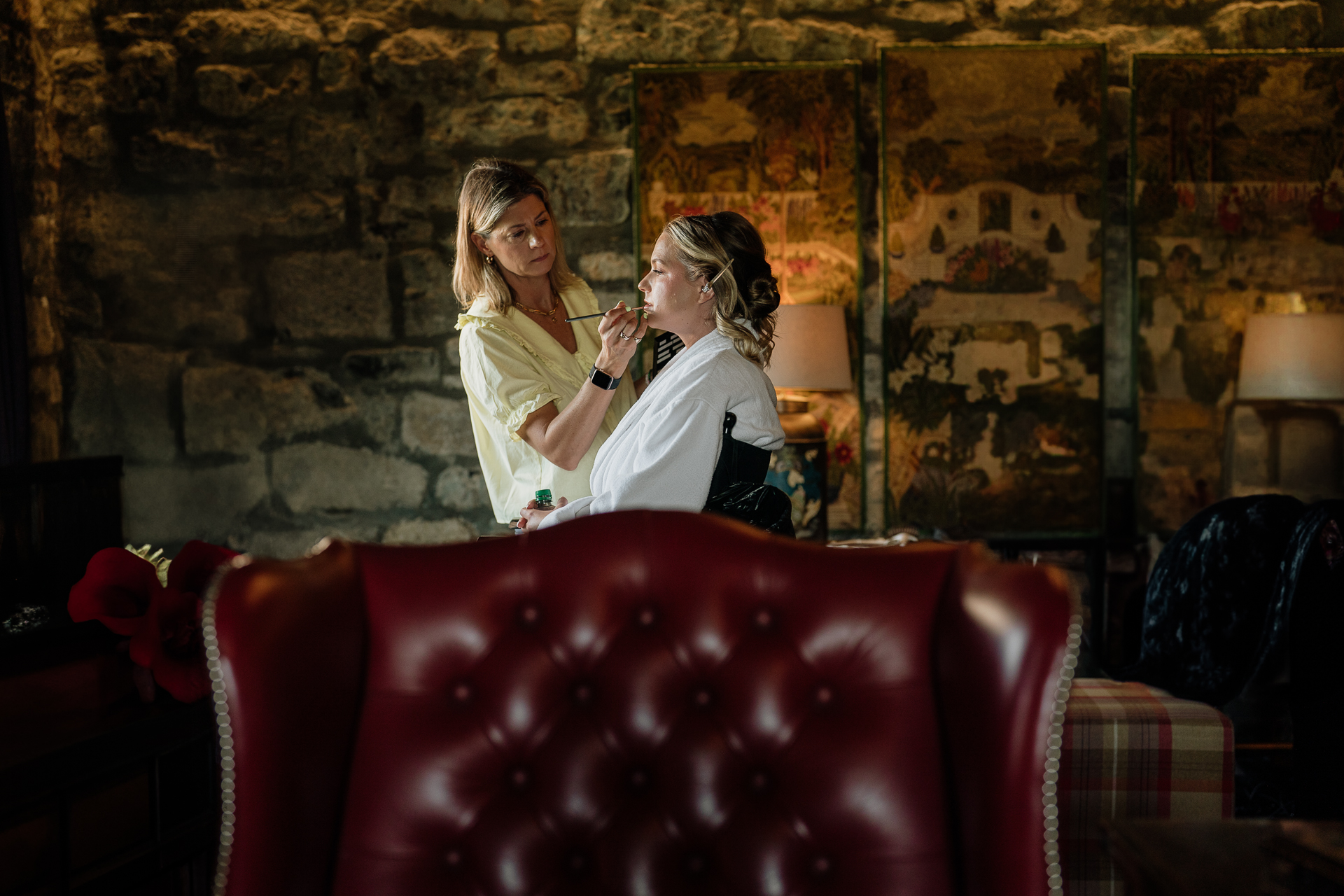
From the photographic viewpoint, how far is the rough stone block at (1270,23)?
3441 millimetres

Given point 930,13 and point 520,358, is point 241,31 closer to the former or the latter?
point 520,358

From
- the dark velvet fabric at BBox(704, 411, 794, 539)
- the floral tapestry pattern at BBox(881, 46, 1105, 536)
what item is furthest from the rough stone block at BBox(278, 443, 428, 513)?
the dark velvet fabric at BBox(704, 411, 794, 539)

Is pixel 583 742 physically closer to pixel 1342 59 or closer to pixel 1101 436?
pixel 1101 436

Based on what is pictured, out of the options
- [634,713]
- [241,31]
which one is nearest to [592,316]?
[634,713]

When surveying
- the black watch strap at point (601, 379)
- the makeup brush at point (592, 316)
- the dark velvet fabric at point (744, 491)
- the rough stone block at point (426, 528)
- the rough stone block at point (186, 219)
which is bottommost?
the rough stone block at point (426, 528)

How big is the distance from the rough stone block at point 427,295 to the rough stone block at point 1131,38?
2416 millimetres

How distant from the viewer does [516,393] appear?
2229 mm

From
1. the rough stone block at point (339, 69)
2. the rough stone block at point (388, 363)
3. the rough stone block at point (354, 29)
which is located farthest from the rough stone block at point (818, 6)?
the rough stone block at point (388, 363)

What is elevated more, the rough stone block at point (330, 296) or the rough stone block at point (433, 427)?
the rough stone block at point (330, 296)

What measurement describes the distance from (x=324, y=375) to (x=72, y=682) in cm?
229

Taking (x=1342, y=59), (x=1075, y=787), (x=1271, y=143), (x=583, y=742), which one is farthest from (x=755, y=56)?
(x=583, y=742)

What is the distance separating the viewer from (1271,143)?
3422mm

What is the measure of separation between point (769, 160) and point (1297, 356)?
6.40 ft

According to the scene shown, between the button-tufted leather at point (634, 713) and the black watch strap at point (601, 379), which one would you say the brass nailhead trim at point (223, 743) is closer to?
the button-tufted leather at point (634, 713)
